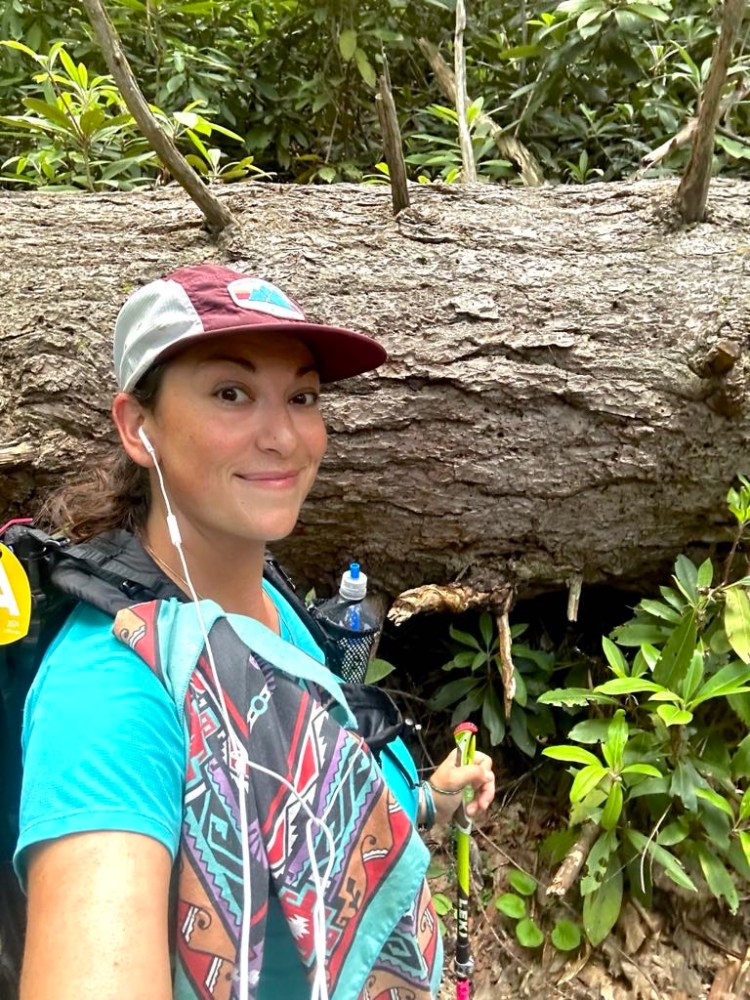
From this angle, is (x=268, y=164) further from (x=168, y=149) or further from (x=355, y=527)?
(x=355, y=527)

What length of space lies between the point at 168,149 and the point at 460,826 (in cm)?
176

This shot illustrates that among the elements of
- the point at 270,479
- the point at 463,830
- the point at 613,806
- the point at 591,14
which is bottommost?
the point at 613,806

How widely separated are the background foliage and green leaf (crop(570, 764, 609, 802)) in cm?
269

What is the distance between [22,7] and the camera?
151 inches

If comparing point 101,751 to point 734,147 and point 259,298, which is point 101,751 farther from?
point 734,147

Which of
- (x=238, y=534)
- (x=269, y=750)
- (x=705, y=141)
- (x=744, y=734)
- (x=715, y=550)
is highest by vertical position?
(x=705, y=141)

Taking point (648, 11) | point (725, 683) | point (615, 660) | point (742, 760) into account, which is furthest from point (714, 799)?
point (648, 11)

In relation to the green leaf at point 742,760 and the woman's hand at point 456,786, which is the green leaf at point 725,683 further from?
the woman's hand at point 456,786

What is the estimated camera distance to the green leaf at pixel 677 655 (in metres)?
Result: 1.98

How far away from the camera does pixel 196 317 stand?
1.07m

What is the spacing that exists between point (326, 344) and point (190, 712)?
65 centimetres

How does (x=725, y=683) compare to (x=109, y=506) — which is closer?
(x=109, y=506)

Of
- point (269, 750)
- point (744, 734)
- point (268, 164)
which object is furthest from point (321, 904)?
point (268, 164)

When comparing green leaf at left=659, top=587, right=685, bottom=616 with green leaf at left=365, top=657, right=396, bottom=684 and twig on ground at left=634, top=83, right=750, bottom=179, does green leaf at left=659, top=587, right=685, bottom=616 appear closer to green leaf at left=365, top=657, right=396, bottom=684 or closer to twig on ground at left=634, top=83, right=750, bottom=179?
green leaf at left=365, top=657, right=396, bottom=684
